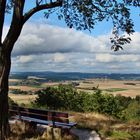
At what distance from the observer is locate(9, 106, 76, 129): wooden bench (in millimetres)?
17797

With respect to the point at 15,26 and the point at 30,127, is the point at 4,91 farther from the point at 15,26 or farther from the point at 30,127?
the point at 30,127

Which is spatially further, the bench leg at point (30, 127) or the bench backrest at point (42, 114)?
the bench leg at point (30, 127)

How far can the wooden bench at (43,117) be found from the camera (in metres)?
17.8

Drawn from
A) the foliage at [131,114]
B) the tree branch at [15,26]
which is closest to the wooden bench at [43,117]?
the tree branch at [15,26]

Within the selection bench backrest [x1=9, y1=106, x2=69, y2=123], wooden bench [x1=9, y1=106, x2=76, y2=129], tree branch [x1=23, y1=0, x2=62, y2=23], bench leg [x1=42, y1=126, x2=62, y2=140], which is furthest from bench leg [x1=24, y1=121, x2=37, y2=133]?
tree branch [x1=23, y1=0, x2=62, y2=23]

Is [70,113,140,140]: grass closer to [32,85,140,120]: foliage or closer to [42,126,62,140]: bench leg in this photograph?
[42,126,62,140]: bench leg

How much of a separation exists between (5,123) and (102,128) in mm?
5464

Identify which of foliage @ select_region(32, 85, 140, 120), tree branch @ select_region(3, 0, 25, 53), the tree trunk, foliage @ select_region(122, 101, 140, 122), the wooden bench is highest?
tree branch @ select_region(3, 0, 25, 53)

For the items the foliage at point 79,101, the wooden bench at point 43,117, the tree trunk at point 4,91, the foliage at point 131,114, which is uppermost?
the tree trunk at point 4,91

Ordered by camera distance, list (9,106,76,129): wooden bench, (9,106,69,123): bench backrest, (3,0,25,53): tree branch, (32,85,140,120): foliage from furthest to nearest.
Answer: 1. (32,85,140,120): foliage
2. (9,106,69,123): bench backrest
3. (9,106,76,129): wooden bench
4. (3,0,25,53): tree branch

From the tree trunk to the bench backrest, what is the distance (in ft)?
7.97

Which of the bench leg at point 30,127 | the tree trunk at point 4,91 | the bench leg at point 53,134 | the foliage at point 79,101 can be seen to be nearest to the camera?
the tree trunk at point 4,91

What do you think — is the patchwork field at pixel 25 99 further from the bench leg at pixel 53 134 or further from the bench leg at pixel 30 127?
the bench leg at pixel 53 134

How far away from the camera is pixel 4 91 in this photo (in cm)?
1609
